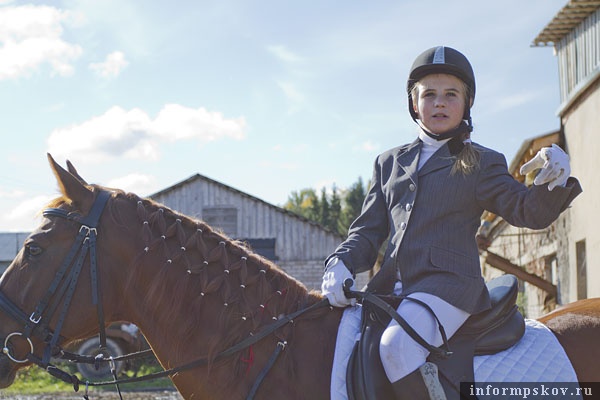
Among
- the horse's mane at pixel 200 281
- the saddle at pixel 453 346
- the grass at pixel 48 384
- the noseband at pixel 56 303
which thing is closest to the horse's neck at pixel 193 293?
the horse's mane at pixel 200 281

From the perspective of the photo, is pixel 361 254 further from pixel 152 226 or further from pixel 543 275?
pixel 543 275

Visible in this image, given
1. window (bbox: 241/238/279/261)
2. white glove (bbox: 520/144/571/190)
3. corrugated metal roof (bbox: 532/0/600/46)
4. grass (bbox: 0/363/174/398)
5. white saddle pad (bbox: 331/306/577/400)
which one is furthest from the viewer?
window (bbox: 241/238/279/261)

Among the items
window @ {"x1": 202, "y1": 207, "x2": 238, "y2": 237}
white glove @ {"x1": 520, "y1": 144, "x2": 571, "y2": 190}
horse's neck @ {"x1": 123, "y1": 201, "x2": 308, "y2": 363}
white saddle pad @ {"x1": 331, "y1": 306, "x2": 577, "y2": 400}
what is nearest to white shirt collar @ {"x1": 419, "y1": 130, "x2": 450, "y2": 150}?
white glove @ {"x1": 520, "y1": 144, "x2": 571, "y2": 190}

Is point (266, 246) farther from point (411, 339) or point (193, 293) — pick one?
point (411, 339)

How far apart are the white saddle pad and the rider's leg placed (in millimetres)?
194

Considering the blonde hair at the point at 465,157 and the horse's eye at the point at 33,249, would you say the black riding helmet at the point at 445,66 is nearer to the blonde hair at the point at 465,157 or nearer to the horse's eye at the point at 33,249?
the blonde hair at the point at 465,157

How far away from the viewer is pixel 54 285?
2865mm

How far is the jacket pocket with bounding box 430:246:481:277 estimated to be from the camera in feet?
9.36

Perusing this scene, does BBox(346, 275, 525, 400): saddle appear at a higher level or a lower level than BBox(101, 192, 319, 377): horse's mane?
lower

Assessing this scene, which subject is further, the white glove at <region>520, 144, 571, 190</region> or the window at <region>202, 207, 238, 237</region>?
the window at <region>202, 207, 238, 237</region>

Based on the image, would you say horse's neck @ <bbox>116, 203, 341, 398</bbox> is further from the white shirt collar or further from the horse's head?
the white shirt collar

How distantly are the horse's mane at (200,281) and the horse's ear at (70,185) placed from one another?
0.13 meters

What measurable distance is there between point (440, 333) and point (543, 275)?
12055mm

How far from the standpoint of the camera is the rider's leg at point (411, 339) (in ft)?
8.69
